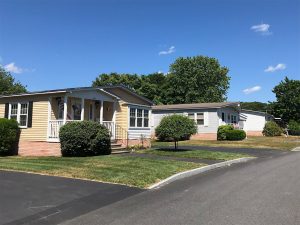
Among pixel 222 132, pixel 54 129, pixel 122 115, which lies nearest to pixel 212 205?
pixel 54 129

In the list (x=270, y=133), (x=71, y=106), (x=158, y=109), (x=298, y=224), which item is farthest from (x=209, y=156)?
(x=270, y=133)

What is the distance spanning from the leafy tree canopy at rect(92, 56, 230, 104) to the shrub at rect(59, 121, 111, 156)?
139 ft

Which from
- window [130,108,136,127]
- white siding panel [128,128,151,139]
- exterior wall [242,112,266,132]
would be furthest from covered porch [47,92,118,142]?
exterior wall [242,112,266,132]

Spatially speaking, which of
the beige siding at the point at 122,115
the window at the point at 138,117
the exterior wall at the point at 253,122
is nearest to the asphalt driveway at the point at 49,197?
the beige siding at the point at 122,115

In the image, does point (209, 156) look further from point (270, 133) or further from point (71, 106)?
point (270, 133)

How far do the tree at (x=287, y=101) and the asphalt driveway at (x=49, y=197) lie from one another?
48104mm

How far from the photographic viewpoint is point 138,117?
25312mm

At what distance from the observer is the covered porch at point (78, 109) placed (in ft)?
64.3

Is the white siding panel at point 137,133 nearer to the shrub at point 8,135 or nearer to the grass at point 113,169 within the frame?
the shrub at point 8,135

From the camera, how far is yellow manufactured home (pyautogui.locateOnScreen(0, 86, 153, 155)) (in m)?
19.6

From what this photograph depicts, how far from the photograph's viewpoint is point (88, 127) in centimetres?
1778

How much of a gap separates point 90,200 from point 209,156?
10.9 metres

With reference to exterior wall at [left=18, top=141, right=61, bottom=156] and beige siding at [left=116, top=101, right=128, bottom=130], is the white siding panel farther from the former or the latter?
exterior wall at [left=18, top=141, right=61, bottom=156]

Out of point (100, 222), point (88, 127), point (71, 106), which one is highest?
point (71, 106)
